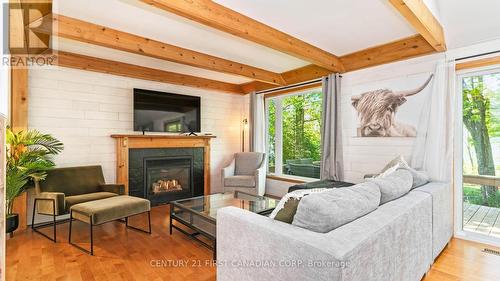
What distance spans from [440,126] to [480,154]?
0.53 meters

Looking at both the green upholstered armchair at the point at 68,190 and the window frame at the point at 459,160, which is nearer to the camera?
the green upholstered armchair at the point at 68,190

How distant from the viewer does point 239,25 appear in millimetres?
2445

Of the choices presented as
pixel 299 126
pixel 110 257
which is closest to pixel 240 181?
pixel 299 126

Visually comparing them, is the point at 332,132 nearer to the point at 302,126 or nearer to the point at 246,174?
the point at 302,126

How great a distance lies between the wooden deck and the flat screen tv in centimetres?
412

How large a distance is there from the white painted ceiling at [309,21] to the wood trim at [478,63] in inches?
8.4

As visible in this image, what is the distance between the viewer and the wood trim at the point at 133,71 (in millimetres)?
3535

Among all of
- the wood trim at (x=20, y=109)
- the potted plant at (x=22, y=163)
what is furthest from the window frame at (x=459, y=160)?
the wood trim at (x=20, y=109)

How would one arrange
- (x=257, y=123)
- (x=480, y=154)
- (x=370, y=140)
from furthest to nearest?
(x=257, y=123), (x=370, y=140), (x=480, y=154)

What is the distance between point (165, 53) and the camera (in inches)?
126

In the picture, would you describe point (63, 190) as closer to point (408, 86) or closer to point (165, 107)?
point (165, 107)

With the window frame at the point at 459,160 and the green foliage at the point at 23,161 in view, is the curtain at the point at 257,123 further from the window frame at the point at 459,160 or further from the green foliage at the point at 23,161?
the green foliage at the point at 23,161

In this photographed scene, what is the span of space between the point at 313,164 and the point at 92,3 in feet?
12.6

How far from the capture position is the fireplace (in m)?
4.07
